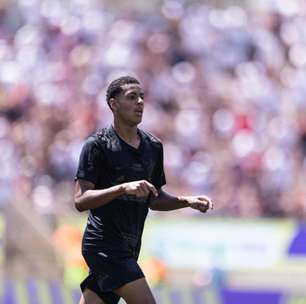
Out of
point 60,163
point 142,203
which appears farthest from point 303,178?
point 142,203

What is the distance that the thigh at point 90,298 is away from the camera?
8430mm

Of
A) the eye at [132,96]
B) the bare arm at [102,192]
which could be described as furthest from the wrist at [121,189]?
the eye at [132,96]

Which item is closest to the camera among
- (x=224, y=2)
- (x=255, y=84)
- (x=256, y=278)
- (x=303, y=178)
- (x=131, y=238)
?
(x=131, y=238)

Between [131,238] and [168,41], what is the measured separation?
10.5 metres

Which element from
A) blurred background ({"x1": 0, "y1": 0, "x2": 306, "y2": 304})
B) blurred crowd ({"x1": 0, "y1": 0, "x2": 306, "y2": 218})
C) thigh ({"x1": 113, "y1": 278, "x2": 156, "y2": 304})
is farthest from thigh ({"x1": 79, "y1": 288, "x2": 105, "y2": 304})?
blurred crowd ({"x1": 0, "y1": 0, "x2": 306, "y2": 218})

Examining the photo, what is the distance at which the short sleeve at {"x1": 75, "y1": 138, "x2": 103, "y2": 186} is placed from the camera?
812 centimetres

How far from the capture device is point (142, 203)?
834 centimetres

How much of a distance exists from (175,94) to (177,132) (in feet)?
2.98

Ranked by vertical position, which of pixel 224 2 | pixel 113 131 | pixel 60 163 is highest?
pixel 224 2

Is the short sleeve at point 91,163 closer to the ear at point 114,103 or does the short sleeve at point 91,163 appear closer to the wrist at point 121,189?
the ear at point 114,103

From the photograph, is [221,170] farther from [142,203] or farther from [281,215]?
[142,203]

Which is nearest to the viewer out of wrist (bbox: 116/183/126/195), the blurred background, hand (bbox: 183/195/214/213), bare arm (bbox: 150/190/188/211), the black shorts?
wrist (bbox: 116/183/126/195)

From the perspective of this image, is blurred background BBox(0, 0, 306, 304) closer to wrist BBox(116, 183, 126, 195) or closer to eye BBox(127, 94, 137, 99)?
eye BBox(127, 94, 137, 99)

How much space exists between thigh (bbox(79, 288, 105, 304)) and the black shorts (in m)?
0.02
